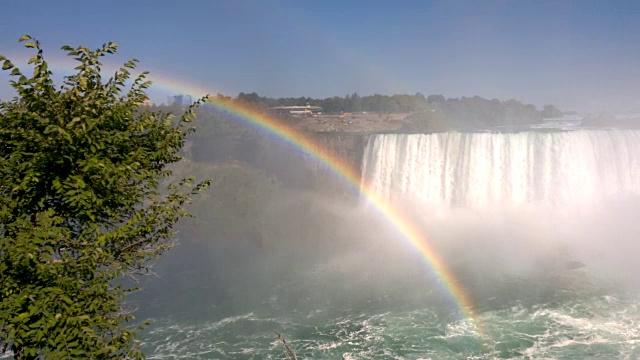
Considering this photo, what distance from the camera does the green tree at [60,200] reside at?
13.7 ft

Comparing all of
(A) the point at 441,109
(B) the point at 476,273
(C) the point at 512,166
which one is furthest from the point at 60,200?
(A) the point at 441,109

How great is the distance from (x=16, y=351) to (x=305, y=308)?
19.4 metres

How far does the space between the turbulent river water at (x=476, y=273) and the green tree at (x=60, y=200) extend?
46.8 ft

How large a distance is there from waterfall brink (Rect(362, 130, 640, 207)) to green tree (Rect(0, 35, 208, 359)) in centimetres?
3368

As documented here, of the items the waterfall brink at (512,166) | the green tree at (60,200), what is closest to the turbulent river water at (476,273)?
the waterfall brink at (512,166)

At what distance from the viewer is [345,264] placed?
32.1 metres

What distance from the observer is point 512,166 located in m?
35.0

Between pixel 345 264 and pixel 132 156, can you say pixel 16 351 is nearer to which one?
pixel 132 156

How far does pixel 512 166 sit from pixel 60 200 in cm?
3524

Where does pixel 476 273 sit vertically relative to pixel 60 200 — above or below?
below

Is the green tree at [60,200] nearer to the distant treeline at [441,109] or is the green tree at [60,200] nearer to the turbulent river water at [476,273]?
the turbulent river water at [476,273]

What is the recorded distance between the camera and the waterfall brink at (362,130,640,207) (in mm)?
33969

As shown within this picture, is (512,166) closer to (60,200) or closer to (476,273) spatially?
(476,273)

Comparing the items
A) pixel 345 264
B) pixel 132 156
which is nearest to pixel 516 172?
pixel 345 264
